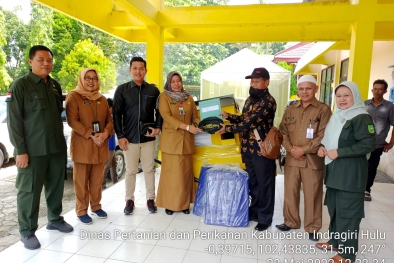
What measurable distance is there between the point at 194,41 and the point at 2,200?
4.32m

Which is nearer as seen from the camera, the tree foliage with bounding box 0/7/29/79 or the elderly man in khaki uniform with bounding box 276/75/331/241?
the elderly man in khaki uniform with bounding box 276/75/331/241

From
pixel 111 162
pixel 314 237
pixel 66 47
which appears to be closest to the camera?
pixel 314 237

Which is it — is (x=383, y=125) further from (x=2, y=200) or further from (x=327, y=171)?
(x=2, y=200)

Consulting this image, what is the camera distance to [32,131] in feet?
7.98

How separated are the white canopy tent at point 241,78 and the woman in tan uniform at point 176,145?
6.08 meters

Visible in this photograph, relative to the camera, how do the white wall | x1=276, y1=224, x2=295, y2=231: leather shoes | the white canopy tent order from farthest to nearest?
the white canopy tent
the white wall
x1=276, y1=224, x2=295, y2=231: leather shoes

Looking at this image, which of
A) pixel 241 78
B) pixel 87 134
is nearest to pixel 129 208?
pixel 87 134

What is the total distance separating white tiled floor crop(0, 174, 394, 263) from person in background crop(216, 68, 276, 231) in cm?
26

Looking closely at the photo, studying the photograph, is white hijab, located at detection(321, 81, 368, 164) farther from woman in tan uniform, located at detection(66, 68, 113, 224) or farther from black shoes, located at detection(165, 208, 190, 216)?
woman in tan uniform, located at detection(66, 68, 113, 224)

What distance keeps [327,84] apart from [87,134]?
400 inches

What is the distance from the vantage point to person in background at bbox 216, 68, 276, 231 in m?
2.74

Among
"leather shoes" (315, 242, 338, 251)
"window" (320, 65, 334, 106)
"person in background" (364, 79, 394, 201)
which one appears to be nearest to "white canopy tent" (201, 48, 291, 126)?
"window" (320, 65, 334, 106)

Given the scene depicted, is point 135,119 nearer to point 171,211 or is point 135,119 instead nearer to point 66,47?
point 171,211

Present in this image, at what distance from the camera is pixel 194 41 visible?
5926mm
